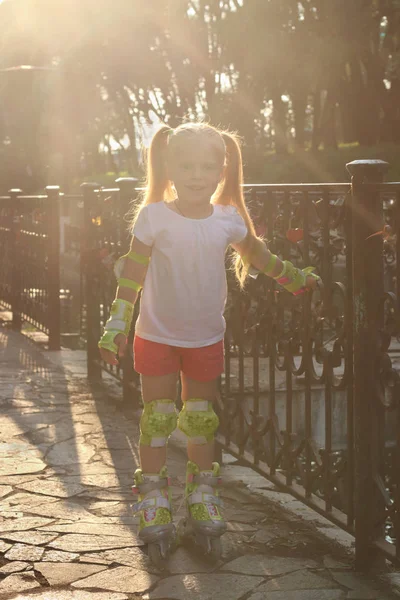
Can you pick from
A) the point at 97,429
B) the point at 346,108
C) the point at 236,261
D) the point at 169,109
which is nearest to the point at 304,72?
the point at 346,108

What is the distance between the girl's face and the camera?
4379 millimetres

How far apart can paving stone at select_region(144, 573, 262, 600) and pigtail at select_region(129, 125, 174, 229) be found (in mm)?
1451

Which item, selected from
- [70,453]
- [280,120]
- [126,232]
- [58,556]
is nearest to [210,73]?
[280,120]

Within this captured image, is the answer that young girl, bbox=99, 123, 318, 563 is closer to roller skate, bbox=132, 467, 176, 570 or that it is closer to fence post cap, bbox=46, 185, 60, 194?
roller skate, bbox=132, 467, 176, 570

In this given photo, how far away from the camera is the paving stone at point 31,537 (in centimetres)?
461

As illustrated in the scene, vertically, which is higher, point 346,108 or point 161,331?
point 346,108

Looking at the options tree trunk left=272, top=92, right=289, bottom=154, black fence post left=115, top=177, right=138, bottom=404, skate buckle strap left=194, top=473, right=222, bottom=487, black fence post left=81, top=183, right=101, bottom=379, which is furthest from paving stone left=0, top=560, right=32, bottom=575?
tree trunk left=272, top=92, right=289, bottom=154

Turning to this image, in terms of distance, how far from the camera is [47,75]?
1062 inches

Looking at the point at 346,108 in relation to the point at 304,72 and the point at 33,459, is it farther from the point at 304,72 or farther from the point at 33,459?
the point at 33,459

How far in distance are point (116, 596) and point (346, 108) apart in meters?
31.0

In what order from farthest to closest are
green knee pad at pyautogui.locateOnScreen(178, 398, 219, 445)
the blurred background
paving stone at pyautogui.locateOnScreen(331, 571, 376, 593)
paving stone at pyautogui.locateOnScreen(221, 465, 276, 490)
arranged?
the blurred background
paving stone at pyautogui.locateOnScreen(221, 465, 276, 490)
green knee pad at pyautogui.locateOnScreen(178, 398, 219, 445)
paving stone at pyautogui.locateOnScreen(331, 571, 376, 593)

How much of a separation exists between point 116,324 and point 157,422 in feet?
1.54

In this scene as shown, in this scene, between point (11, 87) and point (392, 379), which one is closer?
point (392, 379)

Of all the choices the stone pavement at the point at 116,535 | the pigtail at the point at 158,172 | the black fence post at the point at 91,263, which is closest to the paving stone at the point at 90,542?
the stone pavement at the point at 116,535
